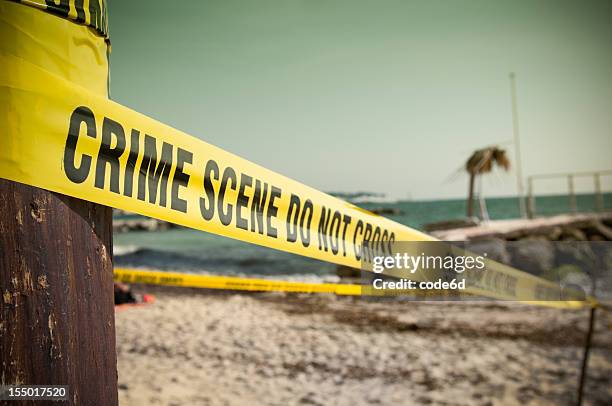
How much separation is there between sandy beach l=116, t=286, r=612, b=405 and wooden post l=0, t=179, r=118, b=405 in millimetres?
3229

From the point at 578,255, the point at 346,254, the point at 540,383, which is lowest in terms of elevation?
the point at 540,383

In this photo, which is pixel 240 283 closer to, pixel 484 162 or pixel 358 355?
pixel 358 355

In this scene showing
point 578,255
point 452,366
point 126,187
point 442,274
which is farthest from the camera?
point 578,255

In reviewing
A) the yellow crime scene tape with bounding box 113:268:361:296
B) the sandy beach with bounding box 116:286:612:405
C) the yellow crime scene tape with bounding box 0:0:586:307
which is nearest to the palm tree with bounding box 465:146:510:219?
the sandy beach with bounding box 116:286:612:405

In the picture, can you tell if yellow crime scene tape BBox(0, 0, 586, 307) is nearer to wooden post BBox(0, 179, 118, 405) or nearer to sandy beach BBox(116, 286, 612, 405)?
wooden post BBox(0, 179, 118, 405)

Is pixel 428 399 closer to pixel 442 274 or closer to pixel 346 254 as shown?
Answer: pixel 442 274

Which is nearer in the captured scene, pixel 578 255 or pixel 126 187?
pixel 126 187

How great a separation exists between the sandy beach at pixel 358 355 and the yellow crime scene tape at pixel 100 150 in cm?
302

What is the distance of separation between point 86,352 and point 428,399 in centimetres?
374

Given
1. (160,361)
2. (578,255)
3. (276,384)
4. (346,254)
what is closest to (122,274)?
(160,361)

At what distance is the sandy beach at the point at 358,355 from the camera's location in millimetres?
4051

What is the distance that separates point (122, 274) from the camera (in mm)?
6543

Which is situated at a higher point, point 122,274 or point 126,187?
point 126,187

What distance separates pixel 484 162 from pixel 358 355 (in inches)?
571
